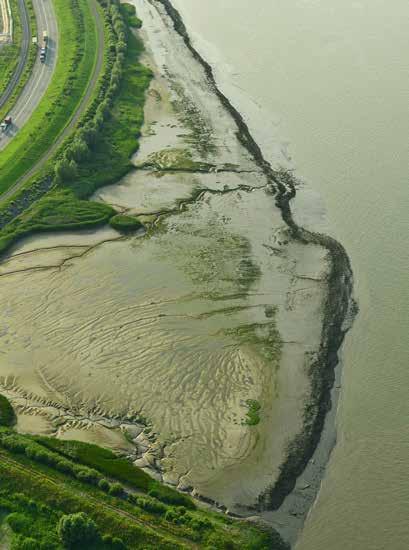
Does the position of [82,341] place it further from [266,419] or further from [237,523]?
[237,523]

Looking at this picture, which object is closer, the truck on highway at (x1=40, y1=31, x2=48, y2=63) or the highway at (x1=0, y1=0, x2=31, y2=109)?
the highway at (x1=0, y1=0, x2=31, y2=109)

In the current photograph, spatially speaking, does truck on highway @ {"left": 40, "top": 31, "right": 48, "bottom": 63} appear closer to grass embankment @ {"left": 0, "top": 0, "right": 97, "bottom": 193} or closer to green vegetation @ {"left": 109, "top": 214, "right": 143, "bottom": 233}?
grass embankment @ {"left": 0, "top": 0, "right": 97, "bottom": 193}

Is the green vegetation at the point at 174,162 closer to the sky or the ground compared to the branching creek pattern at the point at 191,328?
closer to the sky

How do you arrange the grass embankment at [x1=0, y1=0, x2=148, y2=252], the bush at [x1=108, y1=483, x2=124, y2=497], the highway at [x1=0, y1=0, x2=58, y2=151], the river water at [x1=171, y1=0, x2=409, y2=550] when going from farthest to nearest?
the highway at [x1=0, y1=0, x2=58, y2=151], the grass embankment at [x1=0, y1=0, x2=148, y2=252], the river water at [x1=171, y1=0, x2=409, y2=550], the bush at [x1=108, y1=483, x2=124, y2=497]

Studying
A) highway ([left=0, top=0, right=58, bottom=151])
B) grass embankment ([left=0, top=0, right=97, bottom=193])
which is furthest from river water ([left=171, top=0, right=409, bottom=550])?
highway ([left=0, top=0, right=58, bottom=151])

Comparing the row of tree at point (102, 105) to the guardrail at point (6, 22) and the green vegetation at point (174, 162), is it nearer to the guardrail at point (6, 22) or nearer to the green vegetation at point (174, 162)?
the green vegetation at point (174, 162)

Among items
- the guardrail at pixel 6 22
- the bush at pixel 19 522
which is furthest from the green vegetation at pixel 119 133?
the bush at pixel 19 522
